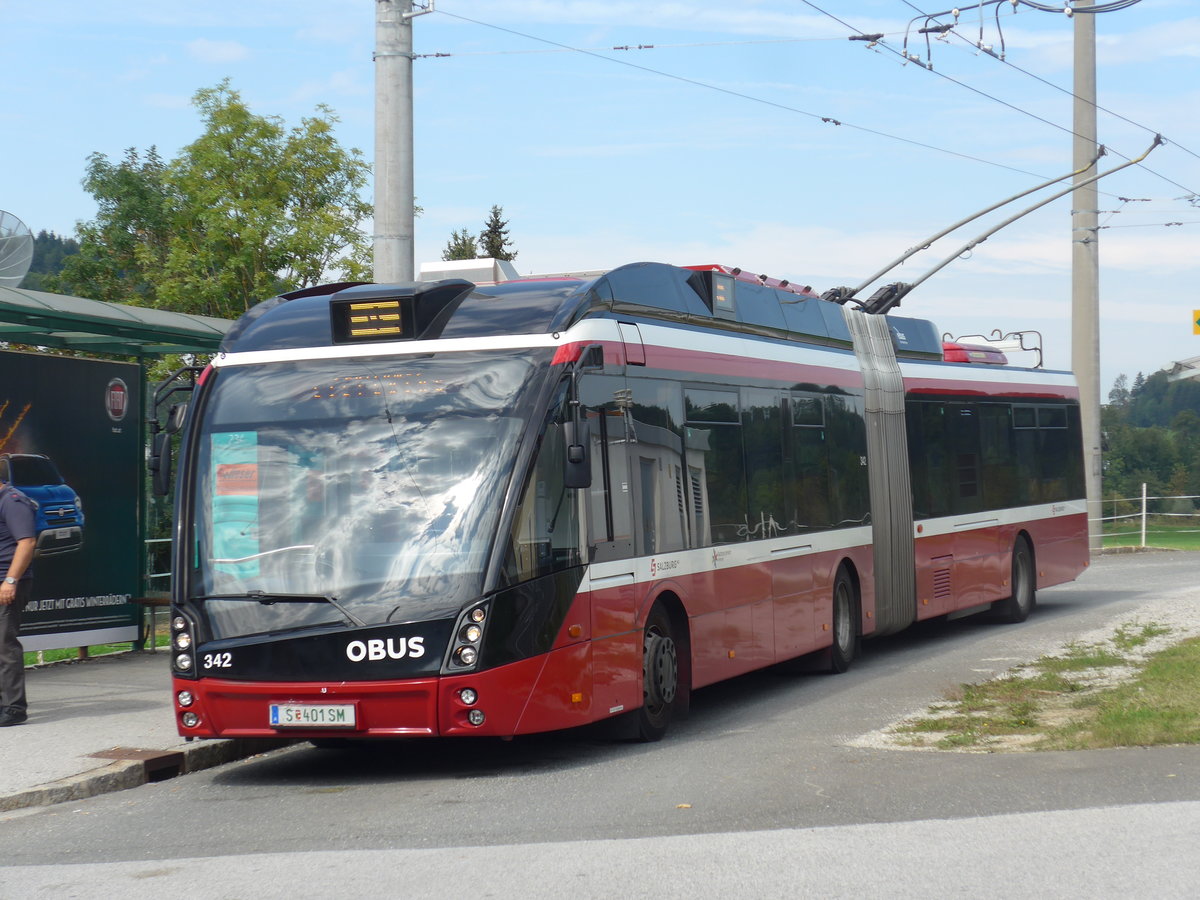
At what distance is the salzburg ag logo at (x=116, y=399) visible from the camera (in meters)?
15.2

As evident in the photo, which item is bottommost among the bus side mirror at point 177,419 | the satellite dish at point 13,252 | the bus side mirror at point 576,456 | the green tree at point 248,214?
the bus side mirror at point 576,456

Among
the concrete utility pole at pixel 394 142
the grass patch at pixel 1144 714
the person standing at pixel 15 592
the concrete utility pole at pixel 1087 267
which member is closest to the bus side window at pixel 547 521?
the grass patch at pixel 1144 714

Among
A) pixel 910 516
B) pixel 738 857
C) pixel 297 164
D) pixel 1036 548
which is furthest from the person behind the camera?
pixel 297 164

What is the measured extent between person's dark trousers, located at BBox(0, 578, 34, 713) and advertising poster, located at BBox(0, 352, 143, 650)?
9.12 ft

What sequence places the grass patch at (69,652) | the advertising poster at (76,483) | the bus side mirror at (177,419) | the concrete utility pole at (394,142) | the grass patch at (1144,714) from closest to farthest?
1. the grass patch at (1144,714)
2. the bus side mirror at (177,419)
3. the concrete utility pole at (394,142)
4. the advertising poster at (76,483)
5. the grass patch at (69,652)

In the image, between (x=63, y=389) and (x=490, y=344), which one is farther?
(x=63, y=389)

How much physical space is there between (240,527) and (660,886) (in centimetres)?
417

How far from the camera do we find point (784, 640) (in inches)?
520

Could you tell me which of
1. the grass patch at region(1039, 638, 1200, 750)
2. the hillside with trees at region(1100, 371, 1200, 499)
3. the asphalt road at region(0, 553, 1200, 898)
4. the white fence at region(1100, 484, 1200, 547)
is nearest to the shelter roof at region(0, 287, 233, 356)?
the asphalt road at region(0, 553, 1200, 898)

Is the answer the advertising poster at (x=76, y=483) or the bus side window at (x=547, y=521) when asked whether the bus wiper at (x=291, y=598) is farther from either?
the advertising poster at (x=76, y=483)

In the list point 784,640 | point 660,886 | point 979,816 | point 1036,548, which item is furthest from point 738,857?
point 1036,548

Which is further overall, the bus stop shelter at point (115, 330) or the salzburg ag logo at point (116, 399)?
the salzburg ag logo at point (116, 399)

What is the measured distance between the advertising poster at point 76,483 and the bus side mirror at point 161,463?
4.38 meters

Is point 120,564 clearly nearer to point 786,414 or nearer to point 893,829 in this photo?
point 786,414
